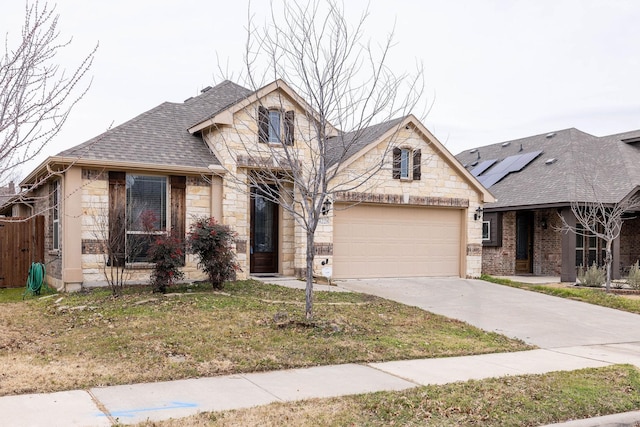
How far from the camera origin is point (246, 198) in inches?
612

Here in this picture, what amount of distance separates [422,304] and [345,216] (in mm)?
4255

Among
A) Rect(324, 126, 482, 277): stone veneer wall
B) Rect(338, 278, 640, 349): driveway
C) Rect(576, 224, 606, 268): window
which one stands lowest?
Rect(338, 278, 640, 349): driveway

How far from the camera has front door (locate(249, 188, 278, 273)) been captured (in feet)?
53.6

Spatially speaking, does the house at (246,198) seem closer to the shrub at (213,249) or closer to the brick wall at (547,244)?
the shrub at (213,249)

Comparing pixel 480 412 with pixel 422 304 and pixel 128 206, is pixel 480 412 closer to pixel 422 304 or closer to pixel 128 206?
pixel 422 304

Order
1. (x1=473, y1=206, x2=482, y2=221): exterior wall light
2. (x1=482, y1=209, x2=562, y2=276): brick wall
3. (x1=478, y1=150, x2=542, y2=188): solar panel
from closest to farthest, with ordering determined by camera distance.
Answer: (x1=473, y1=206, x2=482, y2=221): exterior wall light < (x1=482, y1=209, x2=562, y2=276): brick wall < (x1=478, y1=150, x2=542, y2=188): solar panel

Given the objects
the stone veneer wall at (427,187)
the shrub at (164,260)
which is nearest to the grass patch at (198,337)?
the shrub at (164,260)

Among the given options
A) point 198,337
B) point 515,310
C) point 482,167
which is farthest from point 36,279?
point 482,167

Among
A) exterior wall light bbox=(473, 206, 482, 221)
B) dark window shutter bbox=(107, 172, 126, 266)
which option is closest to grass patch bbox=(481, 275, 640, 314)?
exterior wall light bbox=(473, 206, 482, 221)

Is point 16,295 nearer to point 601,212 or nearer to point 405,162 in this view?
point 405,162

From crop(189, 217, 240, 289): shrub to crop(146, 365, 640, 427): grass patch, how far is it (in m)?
7.28

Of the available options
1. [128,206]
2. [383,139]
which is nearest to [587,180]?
[383,139]

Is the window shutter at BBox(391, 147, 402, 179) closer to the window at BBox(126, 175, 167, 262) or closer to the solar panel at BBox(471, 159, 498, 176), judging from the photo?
the window at BBox(126, 175, 167, 262)

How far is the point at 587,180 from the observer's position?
65.2ft
